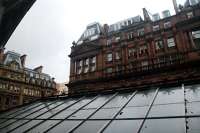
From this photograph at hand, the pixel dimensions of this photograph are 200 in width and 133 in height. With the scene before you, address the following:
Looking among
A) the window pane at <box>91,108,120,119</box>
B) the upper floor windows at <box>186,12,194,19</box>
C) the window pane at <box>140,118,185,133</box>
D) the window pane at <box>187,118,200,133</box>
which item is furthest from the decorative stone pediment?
the window pane at <box>187,118,200,133</box>

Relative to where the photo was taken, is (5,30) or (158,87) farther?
(158,87)

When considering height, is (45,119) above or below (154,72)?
below

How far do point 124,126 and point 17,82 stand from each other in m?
51.8

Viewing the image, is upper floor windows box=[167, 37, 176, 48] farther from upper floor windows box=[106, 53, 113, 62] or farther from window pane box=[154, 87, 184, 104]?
window pane box=[154, 87, 184, 104]

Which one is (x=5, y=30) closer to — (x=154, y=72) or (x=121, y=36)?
(x=154, y=72)

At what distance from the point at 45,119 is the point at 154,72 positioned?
66.4ft

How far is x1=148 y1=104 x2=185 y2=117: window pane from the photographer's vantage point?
5973mm

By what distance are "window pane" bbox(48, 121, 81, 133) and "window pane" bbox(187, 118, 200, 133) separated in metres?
3.74

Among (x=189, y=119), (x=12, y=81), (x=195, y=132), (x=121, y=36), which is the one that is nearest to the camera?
(x=195, y=132)

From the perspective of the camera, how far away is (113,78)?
29125mm


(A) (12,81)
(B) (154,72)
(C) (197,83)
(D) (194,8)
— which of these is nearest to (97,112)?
(C) (197,83)

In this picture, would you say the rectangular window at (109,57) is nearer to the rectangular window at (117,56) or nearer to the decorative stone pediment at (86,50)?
the rectangular window at (117,56)

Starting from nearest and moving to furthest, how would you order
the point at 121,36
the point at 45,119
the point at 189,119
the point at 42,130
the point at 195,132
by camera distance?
1. the point at 195,132
2. the point at 189,119
3. the point at 42,130
4. the point at 45,119
5. the point at 121,36

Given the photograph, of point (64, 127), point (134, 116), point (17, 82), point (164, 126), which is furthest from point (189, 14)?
point (17, 82)
